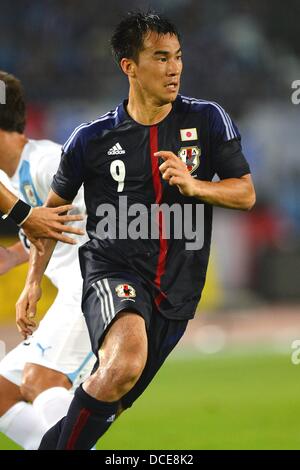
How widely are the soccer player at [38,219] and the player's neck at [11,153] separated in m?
0.88

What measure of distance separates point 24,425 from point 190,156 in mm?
1830

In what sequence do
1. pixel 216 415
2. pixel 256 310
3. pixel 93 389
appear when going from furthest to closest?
pixel 256 310, pixel 216 415, pixel 93 389

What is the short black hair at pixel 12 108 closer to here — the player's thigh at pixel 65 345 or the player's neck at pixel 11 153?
the player's neck at pixel 11 153

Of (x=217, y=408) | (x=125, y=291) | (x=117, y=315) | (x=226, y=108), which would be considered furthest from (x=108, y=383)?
(x=226, y=108)

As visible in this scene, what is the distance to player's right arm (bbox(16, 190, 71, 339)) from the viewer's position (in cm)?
505

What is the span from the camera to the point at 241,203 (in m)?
4.77

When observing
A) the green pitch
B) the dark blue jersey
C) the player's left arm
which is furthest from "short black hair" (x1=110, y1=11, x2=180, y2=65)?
the green pitch

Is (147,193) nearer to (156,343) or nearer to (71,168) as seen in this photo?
(71,168)

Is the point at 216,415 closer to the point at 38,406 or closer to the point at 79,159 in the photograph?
the point at 38,406

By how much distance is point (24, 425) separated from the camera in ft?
18.4

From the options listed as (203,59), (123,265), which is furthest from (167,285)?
(203,59)

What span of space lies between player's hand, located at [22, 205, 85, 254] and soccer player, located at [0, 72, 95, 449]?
690 millimetres

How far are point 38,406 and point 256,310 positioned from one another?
10.1 m

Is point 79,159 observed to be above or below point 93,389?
above
